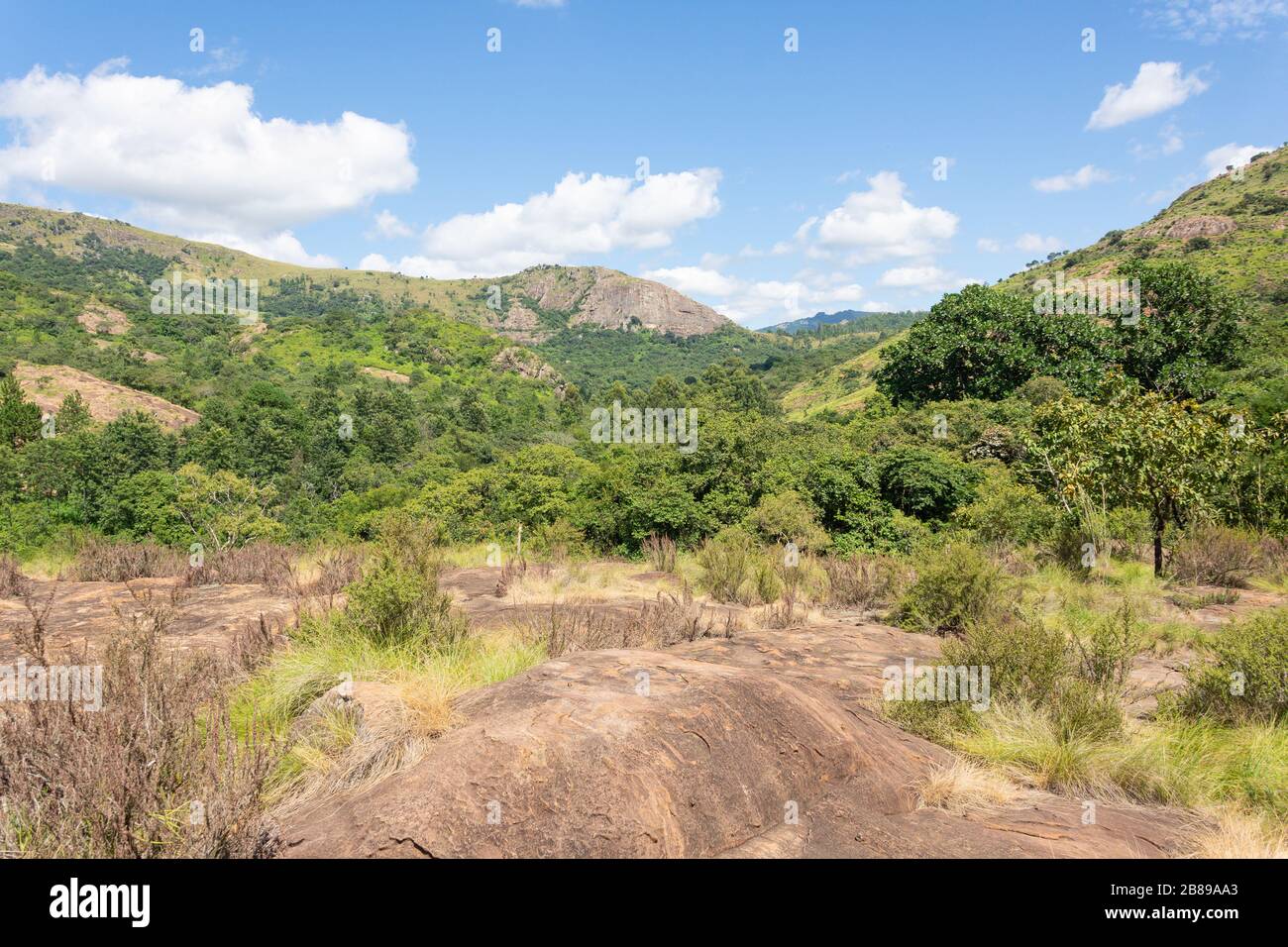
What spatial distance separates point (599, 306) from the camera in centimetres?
18650

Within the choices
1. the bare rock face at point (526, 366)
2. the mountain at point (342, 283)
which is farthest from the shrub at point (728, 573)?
the mountain at point (342, 283)

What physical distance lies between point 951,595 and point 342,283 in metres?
190

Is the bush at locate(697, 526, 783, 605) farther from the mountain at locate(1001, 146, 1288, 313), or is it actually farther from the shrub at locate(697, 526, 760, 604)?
the mountain at locate(1001, 146, 1288, 313)

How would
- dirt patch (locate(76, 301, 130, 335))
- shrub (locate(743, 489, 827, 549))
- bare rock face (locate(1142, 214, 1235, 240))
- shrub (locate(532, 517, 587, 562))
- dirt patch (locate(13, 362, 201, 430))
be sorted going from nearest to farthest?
shrub (locate(743, 489, 827, 549)) → shrub (locate(532, 517, 587, 562)) → dirt patch (locate(13, 362, 201, 430)) → bare rock face (locate(1142, 214, 1235, 240)) → dirt patch (locate(76, 301, 130, 335))

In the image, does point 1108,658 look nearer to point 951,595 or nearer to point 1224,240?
point 951,595

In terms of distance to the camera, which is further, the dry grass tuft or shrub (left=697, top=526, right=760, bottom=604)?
shrub (left=697, top=526, right=760, bottom=604)

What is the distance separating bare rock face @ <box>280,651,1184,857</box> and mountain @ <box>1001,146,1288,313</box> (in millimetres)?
48225

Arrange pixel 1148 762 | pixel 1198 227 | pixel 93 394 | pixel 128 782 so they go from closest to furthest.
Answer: pixel 128 782 → pixel 1148 762 → pixel 93 394 → pixel 1198 227

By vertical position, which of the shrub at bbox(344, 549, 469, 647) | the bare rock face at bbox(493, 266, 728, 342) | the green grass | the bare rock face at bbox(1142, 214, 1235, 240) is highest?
the bare rock face at bbox(493, 266, 728, 342)

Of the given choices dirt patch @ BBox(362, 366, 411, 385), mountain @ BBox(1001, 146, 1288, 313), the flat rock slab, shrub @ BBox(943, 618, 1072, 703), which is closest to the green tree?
shrub @ BBox(943, 618, 1072, 703)

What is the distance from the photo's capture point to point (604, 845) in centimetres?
296

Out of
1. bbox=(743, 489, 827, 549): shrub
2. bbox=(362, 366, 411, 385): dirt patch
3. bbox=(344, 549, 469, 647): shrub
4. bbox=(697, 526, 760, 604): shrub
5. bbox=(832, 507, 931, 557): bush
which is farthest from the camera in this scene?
bbox=(362, 366, 411, 385): dirt patch

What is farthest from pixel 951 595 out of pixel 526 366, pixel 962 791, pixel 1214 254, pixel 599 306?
pixel 599 306

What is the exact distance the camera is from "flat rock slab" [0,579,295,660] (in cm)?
631
